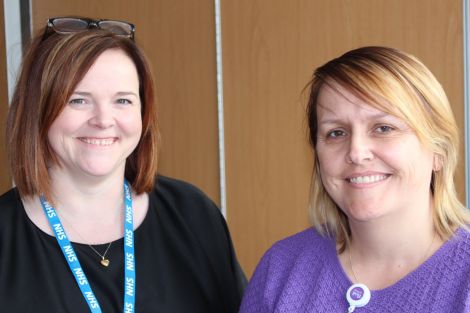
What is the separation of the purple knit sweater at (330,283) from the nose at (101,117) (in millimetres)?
664

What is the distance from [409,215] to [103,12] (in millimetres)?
3455

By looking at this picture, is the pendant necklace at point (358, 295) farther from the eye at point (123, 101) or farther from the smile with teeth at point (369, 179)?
the eye at point (123, 101)

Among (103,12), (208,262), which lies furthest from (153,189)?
(103,12)

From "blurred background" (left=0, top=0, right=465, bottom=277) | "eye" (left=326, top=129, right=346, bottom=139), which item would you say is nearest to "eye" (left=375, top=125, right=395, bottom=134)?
"eye" (left=326, top=129, right=346, bottom=139)

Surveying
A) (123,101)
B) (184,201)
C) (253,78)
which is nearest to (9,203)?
(123,101)

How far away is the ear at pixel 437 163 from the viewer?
172cm

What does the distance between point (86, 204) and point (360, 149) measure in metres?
A: 0.94

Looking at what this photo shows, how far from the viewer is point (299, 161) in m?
3.93

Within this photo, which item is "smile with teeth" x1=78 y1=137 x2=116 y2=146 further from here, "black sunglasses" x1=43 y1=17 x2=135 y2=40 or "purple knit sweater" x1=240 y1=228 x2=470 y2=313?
"purple knit sweater" x1=240 y1=228 x2=470 y2=313

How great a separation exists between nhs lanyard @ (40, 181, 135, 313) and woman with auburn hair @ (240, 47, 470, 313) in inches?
18.5

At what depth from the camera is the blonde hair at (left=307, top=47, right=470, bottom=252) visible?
1.63 m

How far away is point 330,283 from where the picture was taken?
1.79 meters

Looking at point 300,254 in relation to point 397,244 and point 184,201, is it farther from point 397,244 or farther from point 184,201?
point 184,201

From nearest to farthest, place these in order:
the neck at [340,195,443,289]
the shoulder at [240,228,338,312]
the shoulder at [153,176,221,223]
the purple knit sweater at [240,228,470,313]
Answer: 1. the purple knit sweater at [240,228,470,313]
2. the neck at [340,195,443,289]
3. the shoulder at [240,228,338,312]
4. the shoulder at [153,176,221,223]
